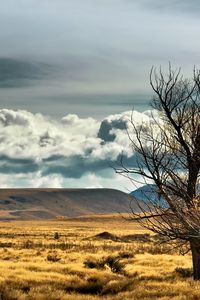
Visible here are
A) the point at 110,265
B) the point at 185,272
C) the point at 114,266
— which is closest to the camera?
the point at 185,272

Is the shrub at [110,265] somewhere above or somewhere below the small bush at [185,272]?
above

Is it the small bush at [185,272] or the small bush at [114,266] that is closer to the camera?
the small bush at [185,272]

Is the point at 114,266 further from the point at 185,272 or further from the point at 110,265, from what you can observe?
the point at 185,272

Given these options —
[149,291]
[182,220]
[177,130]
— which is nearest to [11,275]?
[149,291]

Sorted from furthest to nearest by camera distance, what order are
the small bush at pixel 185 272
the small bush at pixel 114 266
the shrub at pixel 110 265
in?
the shrub at pixel 110 265 < the small bush at pixel 114 266 < the small bush at pixel 185 272

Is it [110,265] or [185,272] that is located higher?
[110,265]

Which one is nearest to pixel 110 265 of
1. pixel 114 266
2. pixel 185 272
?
pixel 114 266

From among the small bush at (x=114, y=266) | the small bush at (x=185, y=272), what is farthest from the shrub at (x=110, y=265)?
the small bush at (x=185, y=272)

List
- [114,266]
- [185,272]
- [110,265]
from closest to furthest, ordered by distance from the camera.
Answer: [185,272] → [114,266] → [110,265]

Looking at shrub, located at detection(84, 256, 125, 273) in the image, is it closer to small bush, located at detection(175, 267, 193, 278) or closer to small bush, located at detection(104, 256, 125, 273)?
small bush, located at detection(104, 256, 125, 273)

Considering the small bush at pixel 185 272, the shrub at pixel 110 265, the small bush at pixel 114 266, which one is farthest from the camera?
the shrub at pixel 110 265

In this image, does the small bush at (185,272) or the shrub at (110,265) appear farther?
the shrub at (110,265)

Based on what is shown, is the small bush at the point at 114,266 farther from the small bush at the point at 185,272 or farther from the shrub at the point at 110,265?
the small bush at the point at 185,272

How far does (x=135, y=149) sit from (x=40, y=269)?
424 inches
